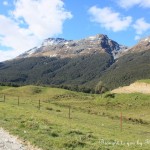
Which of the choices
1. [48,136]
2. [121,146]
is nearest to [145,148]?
[121,146]

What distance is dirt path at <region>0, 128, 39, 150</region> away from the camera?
1845cm

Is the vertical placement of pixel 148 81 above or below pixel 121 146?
above

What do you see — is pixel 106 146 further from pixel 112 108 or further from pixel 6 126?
pixel 112 108

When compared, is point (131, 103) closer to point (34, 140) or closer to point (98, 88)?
point (34, 140)

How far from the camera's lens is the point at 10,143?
19656mm

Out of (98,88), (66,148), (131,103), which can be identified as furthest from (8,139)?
(98,88)

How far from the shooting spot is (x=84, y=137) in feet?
76.3

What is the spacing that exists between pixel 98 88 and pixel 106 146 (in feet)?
569

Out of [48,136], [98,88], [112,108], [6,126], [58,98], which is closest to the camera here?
[48,136]

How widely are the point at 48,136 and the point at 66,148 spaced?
355 centimetres

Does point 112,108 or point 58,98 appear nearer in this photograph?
point 112,108

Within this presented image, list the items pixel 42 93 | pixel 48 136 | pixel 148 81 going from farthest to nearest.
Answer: pixel 42 93 < pixel 148 81 < pixel 48 136

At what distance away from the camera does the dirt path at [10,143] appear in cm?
1845

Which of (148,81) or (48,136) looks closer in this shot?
(48,136)
